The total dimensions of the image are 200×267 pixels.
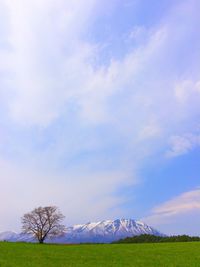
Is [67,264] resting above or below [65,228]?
below

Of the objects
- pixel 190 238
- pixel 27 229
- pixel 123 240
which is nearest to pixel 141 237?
pixel 123 240

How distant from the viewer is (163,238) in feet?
336

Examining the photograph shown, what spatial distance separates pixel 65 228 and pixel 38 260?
271 feet

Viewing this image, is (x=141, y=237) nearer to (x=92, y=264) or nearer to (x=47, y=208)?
(x=47, y=208)

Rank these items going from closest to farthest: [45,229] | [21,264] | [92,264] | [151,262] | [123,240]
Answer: [21,264]
[92,264]
[151,262]
[123,240]
[45,229]

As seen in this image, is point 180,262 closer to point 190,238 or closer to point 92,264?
point 92,264

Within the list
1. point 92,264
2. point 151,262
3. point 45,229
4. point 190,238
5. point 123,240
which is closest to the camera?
point 92,264

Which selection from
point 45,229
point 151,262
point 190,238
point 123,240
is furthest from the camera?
point 45,229

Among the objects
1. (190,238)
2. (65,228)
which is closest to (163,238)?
(190,238)

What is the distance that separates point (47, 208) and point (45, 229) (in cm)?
587

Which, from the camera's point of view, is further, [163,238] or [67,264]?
[163,238]

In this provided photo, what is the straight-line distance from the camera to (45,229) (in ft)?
383

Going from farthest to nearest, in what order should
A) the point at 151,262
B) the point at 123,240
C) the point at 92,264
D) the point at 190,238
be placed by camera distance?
the point at 123,240, the point at 190,238, the point at 151,262, the point at 92,264

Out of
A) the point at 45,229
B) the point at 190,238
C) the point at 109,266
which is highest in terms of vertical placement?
the point at 45,229
